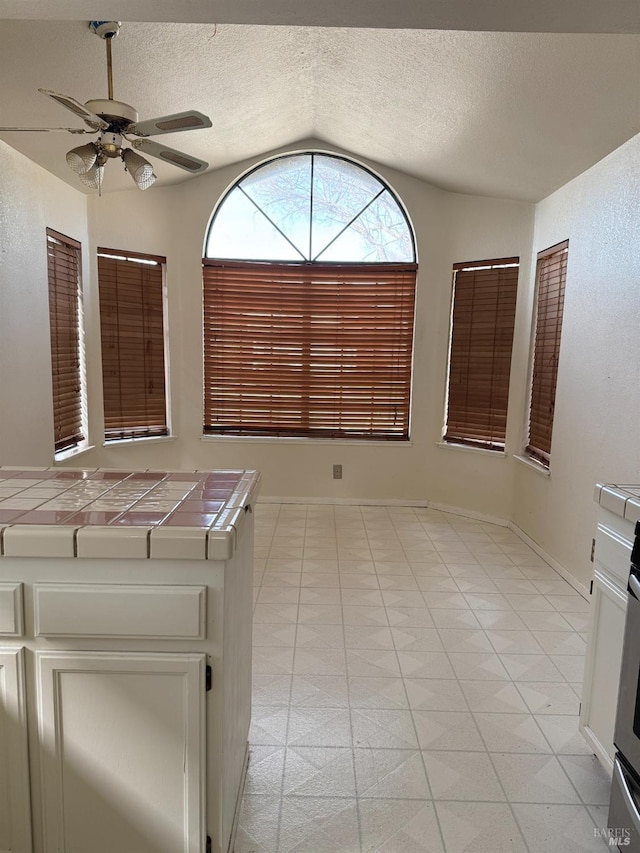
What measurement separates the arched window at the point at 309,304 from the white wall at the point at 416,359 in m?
0.12

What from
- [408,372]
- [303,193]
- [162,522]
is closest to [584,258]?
[408,372]

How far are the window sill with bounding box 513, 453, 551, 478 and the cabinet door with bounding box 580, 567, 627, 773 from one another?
205 cm

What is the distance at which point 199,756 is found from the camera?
4.24 feet

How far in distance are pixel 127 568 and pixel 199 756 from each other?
49 cm

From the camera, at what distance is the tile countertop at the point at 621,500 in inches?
64.5

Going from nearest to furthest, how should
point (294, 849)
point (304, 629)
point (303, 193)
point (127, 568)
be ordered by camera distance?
point (127, 568) → point (294, 849) → point (304, 629) → point (303, 193)

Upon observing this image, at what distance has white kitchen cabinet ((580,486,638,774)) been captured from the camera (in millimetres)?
1701

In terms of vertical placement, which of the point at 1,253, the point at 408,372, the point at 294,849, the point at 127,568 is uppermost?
the point at 1,253

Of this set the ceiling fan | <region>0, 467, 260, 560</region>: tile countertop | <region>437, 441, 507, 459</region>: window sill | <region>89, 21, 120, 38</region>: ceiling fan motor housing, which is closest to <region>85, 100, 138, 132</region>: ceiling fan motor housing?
the ceiling fan

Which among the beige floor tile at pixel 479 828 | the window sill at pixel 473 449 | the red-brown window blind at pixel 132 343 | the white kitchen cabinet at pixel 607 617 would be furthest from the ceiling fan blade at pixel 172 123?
the window sill at pixel 473 449

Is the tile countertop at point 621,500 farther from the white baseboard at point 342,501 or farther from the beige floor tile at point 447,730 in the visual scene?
the white baseboard at point 342,501

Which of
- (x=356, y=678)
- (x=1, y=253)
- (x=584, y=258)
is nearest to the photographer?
(x=356, y=678)

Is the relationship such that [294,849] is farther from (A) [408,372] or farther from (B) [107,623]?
(A) [408,372]

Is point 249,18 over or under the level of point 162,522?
over
